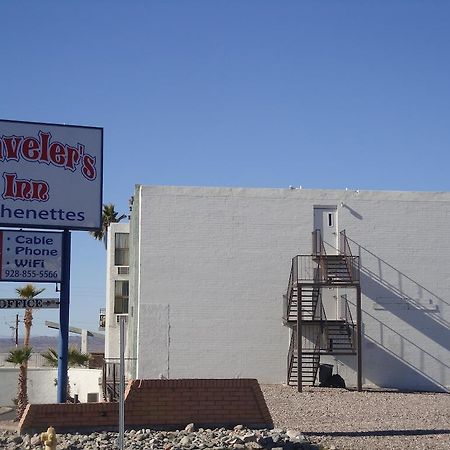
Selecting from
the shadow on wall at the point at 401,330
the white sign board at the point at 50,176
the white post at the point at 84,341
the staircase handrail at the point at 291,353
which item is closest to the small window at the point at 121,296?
the staircase handrail at the point at 291,353

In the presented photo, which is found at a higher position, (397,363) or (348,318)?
(348,318)

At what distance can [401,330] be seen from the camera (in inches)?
1248

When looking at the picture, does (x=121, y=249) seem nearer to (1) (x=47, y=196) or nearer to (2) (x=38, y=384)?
(2) (x=38, y=384)

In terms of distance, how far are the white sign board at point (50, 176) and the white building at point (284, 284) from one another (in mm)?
12150

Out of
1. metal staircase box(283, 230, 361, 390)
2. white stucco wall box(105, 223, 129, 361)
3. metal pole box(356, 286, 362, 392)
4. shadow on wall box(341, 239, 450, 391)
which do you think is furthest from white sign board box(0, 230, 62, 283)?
white stucco wall box(105, 223, 129, 361)

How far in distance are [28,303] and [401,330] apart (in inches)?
698

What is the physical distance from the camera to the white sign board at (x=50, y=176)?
18.4m

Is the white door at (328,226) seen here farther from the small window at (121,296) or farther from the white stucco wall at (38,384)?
the white stucco wall at (38,384)

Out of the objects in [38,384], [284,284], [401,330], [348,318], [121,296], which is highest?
[284,284]

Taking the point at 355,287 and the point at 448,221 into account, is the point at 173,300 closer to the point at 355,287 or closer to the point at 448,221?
the point at 355,287

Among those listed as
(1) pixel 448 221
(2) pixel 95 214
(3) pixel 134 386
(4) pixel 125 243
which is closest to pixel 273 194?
(1) pixel 448 221

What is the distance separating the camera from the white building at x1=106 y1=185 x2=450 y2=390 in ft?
101

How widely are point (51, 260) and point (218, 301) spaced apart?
43.6 feet

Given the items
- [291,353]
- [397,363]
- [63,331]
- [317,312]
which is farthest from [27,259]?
[397,363]
